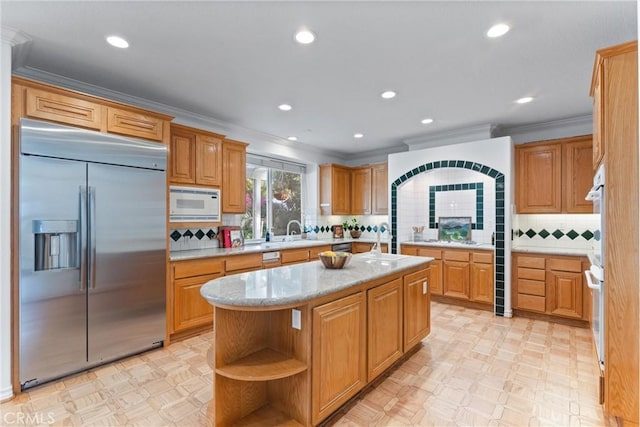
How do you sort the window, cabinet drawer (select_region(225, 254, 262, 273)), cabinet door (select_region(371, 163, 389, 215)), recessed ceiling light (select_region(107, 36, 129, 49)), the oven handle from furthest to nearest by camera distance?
1. cabinet door (select_region(371, 163, 389, 215))
2. the window
3. cabinet drawer (select_region(225, 254, 262, 273))
4. recessed ceiling light (select_region(107, 36, 129, 49))
5. the oven handle

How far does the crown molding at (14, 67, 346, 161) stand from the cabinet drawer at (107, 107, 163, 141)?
0.56m

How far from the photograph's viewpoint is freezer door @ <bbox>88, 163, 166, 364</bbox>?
8.71 ft

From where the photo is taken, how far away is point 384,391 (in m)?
2.37

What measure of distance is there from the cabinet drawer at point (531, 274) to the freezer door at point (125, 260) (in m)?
4.42

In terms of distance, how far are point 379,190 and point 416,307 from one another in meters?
3.43

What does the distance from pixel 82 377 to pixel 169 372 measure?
0.69 meters

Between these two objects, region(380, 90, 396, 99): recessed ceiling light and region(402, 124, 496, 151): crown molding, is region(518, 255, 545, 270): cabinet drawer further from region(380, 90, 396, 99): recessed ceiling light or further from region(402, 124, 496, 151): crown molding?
region(380, 90, 396, 99): recessed ceiling light

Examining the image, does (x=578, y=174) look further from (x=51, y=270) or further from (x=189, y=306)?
(x=51, y=270)

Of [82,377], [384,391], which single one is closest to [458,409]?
[384,391]

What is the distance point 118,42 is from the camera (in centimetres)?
234

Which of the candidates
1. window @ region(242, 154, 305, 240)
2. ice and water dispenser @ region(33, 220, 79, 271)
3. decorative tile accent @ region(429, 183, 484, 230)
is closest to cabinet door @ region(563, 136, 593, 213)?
decorative tile accent @ region(429, 183, 484, 230)

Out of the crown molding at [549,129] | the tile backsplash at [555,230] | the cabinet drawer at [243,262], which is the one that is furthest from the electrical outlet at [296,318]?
the crown molding at [549,129]

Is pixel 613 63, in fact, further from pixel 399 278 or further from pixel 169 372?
pixel 169 372

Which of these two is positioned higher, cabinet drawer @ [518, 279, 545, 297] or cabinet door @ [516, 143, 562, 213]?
cabinet door @ [516, 143, 562, 213]
